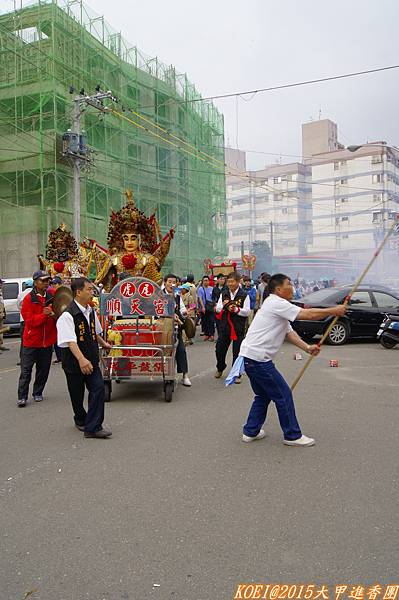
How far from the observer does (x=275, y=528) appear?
353 cm

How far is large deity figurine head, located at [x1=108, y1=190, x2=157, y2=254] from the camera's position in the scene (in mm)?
10633

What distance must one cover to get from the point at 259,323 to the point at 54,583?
3.04 meters

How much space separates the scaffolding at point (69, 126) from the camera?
78.4ft

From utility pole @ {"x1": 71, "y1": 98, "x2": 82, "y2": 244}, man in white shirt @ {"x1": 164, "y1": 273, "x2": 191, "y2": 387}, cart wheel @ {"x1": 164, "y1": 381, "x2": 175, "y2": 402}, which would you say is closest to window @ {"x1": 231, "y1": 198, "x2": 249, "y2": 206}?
utility pole @ {"x1": 71, "y1": 98, "x2": 82, "y2": 244}

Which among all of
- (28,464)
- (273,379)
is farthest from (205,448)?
(28,464)

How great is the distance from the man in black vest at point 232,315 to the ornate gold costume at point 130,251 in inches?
83.7

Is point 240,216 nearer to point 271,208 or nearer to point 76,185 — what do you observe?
point 271,208

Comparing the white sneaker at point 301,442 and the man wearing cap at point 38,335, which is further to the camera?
the man wearing cap at point 38,335

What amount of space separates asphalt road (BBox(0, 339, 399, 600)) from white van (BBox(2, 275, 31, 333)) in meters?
10.3

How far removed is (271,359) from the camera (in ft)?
17.4

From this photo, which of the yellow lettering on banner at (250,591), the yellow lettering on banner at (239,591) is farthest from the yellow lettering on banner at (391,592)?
the yellow lettering on banner at (239,591)

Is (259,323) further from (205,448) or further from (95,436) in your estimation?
(95,436)

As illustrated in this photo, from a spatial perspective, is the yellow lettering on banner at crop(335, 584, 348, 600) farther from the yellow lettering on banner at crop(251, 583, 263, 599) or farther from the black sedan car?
the black sedan car

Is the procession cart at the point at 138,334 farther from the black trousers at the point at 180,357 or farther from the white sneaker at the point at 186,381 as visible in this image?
the white sneaker at the point at 186,381
